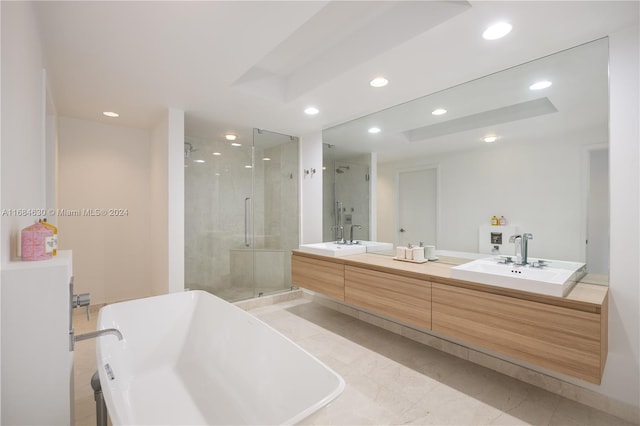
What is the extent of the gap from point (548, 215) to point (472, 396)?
1.40m

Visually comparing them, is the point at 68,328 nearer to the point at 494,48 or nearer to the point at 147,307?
the point at 147,307

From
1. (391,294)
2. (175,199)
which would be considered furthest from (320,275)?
(175,199)

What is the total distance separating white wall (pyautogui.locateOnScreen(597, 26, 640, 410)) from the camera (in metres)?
1.73

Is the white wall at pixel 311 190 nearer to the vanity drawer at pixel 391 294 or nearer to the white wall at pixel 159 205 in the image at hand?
the vanity drawer at pixel 391 294

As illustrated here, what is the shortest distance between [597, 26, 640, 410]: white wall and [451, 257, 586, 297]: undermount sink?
23cm

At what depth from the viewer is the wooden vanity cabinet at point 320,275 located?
3.09m

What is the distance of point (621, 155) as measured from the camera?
1.78 meters

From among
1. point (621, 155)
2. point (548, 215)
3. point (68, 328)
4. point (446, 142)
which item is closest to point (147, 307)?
point (68, 328)

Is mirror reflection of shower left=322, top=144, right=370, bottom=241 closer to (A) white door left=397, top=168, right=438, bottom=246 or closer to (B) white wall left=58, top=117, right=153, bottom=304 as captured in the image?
(A) white door left=397, top=168, right=438, bottom=246

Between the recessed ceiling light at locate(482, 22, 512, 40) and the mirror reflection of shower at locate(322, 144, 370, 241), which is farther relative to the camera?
the mirror reflection of shower at locate(322, 144, 370, 241)

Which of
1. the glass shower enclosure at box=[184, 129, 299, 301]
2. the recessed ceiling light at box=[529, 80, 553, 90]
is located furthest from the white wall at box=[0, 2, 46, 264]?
the recessed ceiling light at box=[529, 80, 553, 90]

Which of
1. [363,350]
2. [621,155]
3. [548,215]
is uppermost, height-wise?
[621,155]

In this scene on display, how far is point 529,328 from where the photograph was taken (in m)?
1.75

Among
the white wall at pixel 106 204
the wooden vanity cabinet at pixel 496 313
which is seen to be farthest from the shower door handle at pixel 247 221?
the wooden vanity cabinet at pixel 496 313
